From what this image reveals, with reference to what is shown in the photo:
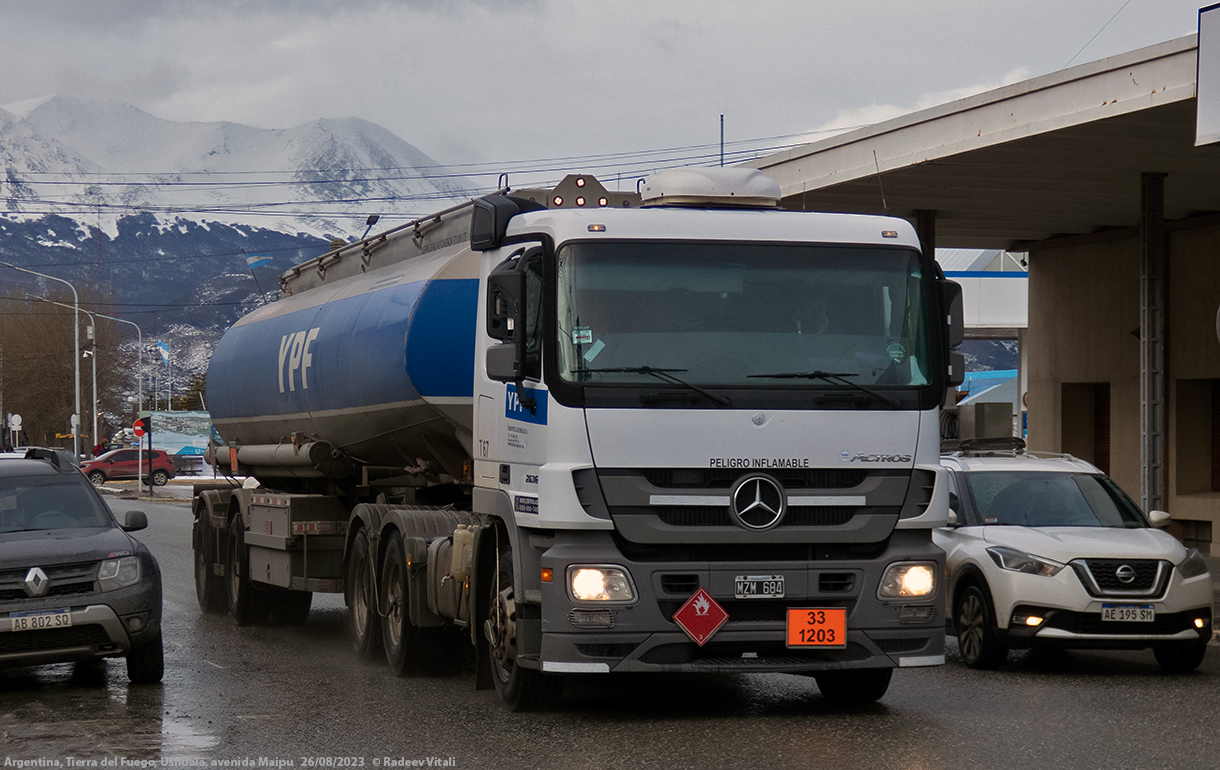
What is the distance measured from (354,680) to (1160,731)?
5.67 m

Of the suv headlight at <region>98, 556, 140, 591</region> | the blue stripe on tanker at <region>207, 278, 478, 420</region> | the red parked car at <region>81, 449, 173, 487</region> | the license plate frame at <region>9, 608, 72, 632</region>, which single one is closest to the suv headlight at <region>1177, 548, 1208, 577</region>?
the blue stripe on tanker at <region>207, 278, 478, 420</region>

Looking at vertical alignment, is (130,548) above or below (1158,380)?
below

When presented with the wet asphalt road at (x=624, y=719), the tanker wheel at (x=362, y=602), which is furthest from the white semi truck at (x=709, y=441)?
the tanker wheel at (x=362, y=602)

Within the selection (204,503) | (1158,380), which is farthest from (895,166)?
(204,503)

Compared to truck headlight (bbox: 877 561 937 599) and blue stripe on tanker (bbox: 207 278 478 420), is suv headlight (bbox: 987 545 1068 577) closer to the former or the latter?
truck headlight (bbox: 877 561 937 599)

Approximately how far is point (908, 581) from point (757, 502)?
1080mm

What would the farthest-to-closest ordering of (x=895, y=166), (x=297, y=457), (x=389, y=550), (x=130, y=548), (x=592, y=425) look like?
(x=895, y=166) < (x=297, y=457) < (x=389, y=550) < (x=130, y=548) < (x=592, y=425)

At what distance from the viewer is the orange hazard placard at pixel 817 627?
28.7ft

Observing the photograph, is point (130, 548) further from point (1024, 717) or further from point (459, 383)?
point (1024, 717)

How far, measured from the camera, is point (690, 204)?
31.6 feet

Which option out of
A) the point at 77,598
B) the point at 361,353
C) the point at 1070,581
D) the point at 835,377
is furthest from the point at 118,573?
the point at 1070,581

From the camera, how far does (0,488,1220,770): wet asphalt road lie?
26.4ft

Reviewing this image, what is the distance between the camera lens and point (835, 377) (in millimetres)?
8922

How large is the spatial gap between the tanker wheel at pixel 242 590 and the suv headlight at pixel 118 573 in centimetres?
477
